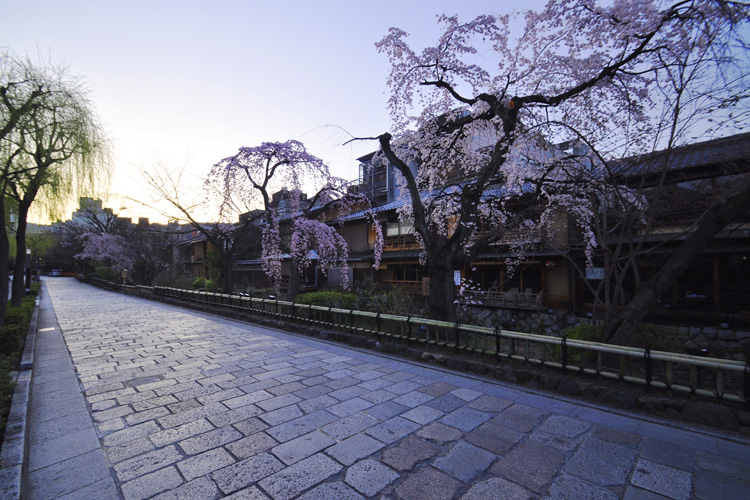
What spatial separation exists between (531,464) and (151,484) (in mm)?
3499

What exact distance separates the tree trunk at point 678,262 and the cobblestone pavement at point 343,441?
1.93 meters

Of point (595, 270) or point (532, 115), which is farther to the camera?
point (595, 270)

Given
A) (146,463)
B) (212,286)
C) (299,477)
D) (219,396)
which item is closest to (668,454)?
(299,477)

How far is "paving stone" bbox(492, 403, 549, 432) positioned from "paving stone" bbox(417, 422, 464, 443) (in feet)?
2.09

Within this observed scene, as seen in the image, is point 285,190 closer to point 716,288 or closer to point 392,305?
point 392,305

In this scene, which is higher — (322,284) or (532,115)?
(532,115)

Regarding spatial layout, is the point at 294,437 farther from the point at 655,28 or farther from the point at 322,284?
the point at 322,284

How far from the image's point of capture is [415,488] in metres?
2.78

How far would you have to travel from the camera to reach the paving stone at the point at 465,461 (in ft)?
9.83

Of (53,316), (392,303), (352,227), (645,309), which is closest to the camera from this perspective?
(645,309)

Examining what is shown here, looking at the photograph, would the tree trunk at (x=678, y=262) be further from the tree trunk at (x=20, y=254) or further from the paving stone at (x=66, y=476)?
the tree trunk at (x=20, y=254)

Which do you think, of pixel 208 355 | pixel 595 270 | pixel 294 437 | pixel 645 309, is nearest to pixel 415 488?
pixel 294 437

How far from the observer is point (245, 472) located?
2.97 metres

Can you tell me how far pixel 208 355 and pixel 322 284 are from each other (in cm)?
1761
